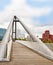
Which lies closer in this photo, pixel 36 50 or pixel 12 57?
pixel 12 57

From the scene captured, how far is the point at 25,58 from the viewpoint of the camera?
458 inches

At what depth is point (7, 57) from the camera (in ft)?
37.4

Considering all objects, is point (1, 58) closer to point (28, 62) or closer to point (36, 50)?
point (28, 62)

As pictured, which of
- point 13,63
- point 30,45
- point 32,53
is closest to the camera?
point 13,63

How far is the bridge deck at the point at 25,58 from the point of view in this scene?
422 inches

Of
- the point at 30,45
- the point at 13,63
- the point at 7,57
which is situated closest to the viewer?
the point at 13,63

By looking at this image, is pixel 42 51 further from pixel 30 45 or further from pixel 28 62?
pixel 28 62

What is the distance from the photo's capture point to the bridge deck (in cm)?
1072

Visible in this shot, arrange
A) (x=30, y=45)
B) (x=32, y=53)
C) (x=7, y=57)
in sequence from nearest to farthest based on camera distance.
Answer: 1. (x=7, y=57)
2. (x=32, y=53)
3. (x=30, y=45)

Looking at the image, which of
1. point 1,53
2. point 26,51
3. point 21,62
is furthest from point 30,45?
point 21,62

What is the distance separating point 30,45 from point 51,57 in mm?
2684

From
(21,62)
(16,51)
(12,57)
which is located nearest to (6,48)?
(16,51)

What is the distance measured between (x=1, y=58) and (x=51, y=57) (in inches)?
93.9

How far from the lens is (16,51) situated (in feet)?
43.4
